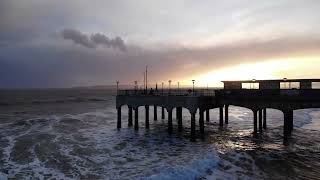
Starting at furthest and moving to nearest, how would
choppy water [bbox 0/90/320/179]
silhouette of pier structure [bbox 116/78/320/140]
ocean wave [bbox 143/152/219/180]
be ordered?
1. silhouette of pier structure [bbox 116/78/320/140]
2. choppy water [bbox 0/90/320/179]
3. ocean wave [bbox 143/152/219/180]

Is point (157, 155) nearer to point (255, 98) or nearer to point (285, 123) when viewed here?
point (255, 98)

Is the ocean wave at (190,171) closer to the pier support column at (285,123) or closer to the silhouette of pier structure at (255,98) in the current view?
the silhouette of pier structure at (255,98)

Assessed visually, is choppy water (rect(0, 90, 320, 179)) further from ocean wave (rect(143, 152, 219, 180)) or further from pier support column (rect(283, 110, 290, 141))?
pier support column (rect(283, 110, 290, 141))

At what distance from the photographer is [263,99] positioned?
1501 inches

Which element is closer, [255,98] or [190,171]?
[190,171]

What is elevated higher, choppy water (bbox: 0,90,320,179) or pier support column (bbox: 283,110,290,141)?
pier support column (bbox: 283,110,290,141)

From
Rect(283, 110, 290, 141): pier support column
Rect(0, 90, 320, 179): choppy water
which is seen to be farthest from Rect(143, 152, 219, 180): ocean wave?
Rect(283, 110, 290, 141): pier support column

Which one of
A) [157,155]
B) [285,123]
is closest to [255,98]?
[285,123]

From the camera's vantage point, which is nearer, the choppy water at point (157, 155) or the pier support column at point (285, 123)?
the choppy water at point (157, 155)

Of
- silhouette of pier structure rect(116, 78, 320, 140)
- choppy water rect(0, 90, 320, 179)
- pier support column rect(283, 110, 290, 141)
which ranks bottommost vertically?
choppy water rect(0, 90, 320, 179)

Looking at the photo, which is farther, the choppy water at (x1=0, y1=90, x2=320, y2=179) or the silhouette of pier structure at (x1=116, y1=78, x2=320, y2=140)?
the silhouette of pier structure at (x1=116, y1=78, x2=320, y2=140)

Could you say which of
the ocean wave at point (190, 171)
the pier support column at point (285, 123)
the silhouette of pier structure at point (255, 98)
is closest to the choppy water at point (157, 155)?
the ocean wave at point (190, 171)

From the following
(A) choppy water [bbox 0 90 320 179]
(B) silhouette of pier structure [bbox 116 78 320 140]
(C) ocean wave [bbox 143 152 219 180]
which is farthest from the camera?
(B) silhouette of pier structure [bbox 116 78 320 140]

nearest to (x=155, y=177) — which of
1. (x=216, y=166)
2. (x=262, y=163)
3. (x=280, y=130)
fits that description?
(x=216, y=166)
